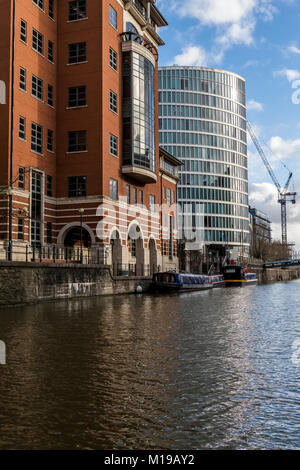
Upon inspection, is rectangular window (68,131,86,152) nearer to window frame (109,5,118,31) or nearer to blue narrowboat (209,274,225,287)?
window frame (109,5,118,31)

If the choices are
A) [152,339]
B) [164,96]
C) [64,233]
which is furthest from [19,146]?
[164,96]

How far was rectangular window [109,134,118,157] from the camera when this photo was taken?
4562 centimetres

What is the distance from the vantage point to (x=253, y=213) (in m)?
173

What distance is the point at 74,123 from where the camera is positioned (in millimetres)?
44562

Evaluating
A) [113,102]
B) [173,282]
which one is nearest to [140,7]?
[113,102]

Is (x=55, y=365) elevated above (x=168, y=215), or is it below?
below

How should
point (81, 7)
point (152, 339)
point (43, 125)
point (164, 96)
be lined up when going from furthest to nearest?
point (164, 96), point (81, 7), point (43, 125), point (152, 339)

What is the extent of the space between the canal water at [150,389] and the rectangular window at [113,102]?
33654mm

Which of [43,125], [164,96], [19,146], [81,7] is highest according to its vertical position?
[164,96]

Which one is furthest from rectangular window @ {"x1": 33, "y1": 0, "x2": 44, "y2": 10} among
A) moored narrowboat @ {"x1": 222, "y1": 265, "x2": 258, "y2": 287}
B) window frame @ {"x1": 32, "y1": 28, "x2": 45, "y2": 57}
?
moored narrowboat @ {"x1": 222, "y1": 265, "x2": 258, "y2": 287}

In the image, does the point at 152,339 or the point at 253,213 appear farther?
the point at 253,213

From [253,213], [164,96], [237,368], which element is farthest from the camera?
[253,213]
